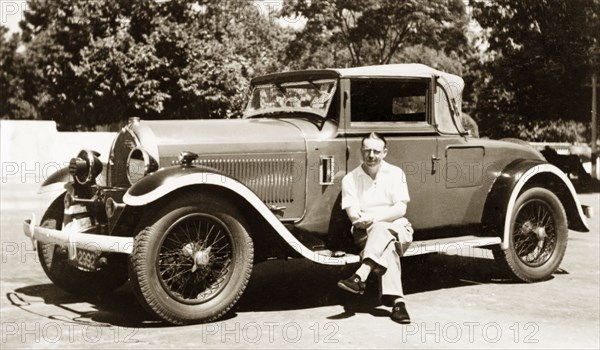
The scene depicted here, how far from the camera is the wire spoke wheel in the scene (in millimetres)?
5730

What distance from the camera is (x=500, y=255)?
7418mm

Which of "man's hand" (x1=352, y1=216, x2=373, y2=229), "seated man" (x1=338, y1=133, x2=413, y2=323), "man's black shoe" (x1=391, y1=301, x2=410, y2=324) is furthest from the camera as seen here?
"man's hand" (x1=352, y1=216, x2=373, y2=229)

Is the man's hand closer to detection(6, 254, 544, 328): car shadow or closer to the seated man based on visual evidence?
the seated man

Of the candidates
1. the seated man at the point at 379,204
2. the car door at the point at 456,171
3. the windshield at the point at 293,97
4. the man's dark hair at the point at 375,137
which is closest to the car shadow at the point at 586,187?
the car door at the point at 456,171

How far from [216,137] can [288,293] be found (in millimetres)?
1616

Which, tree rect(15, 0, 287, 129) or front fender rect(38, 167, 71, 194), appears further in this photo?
tree rect(15, 0, 287, 129)

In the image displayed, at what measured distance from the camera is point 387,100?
718 cm

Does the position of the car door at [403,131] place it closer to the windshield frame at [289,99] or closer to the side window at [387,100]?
the side window at [387,100]

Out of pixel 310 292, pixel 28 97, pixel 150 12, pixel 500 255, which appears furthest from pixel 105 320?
pixel 28 97

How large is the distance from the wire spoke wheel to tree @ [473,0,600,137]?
1527 cm

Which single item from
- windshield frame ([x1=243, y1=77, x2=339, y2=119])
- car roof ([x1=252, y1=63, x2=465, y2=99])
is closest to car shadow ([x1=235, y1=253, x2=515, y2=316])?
windshield frame ([x1=243, y1=77, x2=339, y2=119])

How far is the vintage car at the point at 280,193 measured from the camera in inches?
225

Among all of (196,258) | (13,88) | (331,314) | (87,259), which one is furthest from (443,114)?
(13,88)

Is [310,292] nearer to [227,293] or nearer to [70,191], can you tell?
[227,293]
